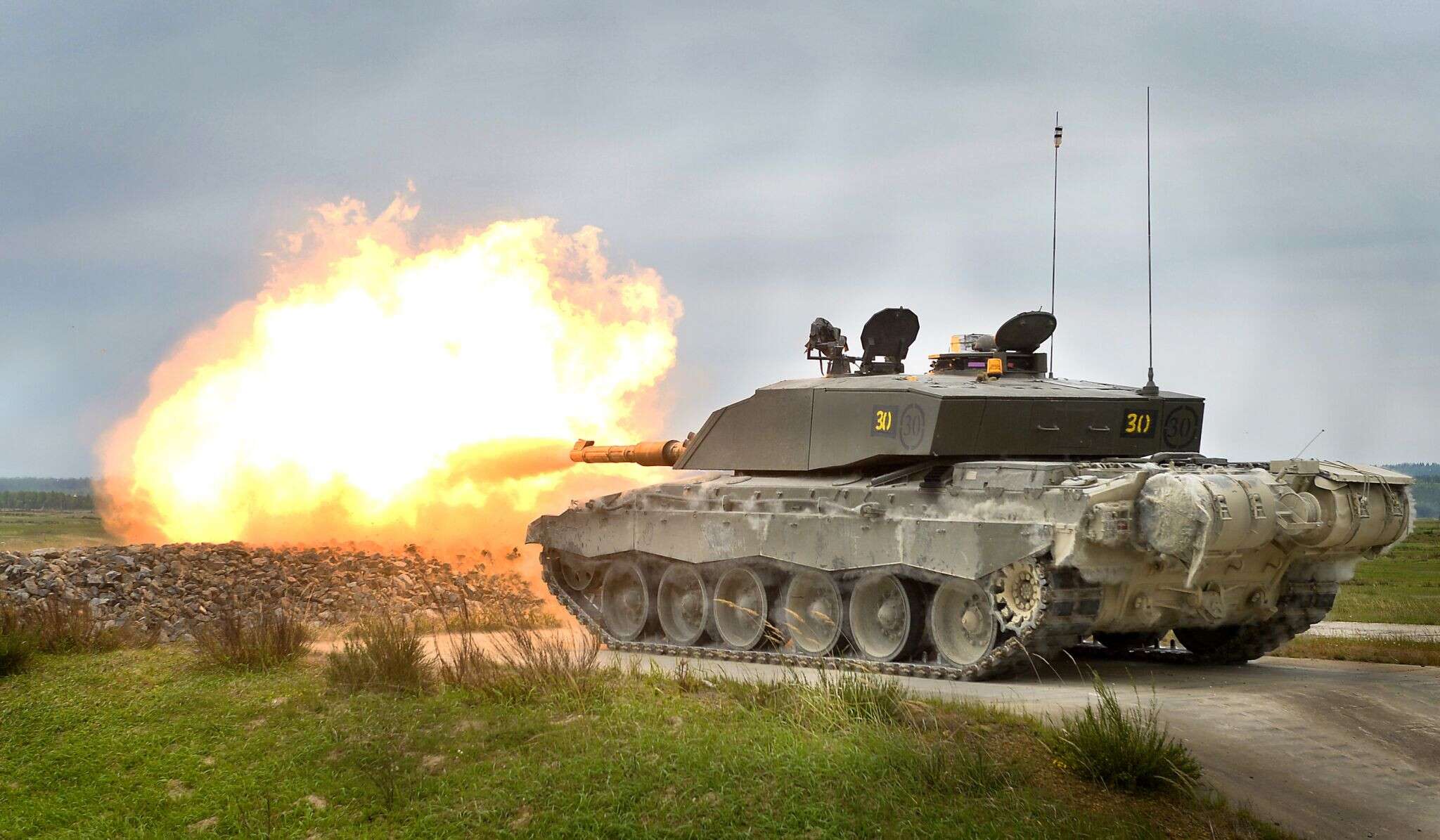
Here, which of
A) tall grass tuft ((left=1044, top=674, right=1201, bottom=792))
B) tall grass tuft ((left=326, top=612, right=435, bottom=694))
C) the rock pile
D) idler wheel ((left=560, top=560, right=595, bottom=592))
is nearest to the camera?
tall grass tuft ((left=1044, top=674, right=1201, bottom=792))

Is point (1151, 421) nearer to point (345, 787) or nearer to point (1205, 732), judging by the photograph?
point (1205, 732)

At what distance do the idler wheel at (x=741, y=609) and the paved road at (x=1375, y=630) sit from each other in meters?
7.35

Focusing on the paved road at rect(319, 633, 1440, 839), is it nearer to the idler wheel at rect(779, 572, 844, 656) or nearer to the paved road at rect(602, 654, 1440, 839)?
the paved road at rect(602, 654, 1440, 839)

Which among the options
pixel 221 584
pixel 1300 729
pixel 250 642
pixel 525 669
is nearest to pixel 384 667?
pixel 525 669

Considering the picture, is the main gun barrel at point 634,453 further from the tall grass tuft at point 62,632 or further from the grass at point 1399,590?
the grass at point 1399,590

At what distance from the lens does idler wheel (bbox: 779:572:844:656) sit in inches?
606

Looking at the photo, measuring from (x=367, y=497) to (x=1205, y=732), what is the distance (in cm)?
1575

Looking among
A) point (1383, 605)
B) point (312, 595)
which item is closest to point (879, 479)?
point (312, 595)

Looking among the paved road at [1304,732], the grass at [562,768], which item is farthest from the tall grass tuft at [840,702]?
the paved road at [1304,732]

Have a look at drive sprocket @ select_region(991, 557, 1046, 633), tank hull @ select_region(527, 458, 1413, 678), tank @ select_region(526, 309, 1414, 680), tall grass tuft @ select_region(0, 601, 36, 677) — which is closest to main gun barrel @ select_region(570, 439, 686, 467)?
tank @ select_region(526, 309, 1414, 680)

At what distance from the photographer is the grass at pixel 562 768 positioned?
866 cm

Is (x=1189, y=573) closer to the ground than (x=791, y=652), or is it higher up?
higher up

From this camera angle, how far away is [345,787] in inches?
380

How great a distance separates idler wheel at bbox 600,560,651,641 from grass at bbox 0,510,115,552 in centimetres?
855
